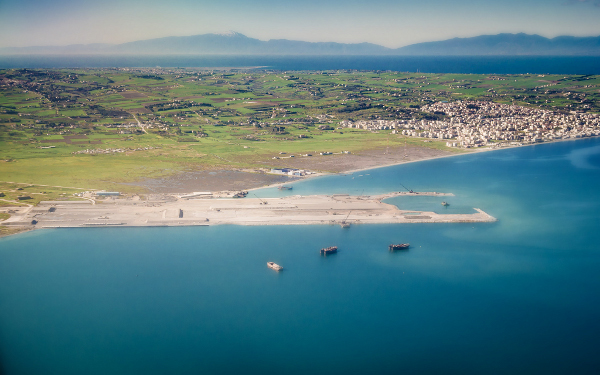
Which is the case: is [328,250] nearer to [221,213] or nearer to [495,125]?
→ [221,213]

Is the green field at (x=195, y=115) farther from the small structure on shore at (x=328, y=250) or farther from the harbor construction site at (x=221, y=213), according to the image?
the small structure on shore at (x=328, y=250)

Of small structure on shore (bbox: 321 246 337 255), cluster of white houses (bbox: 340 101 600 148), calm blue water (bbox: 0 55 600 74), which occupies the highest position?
calm blue water (bbox: 0 55 600 74)

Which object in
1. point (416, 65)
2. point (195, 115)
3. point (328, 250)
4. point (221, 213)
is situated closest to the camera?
point (328, 250)

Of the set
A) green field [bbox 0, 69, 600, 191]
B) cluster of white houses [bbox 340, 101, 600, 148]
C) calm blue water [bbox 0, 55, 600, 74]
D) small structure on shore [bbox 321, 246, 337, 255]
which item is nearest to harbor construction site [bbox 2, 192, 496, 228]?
small structure on shore [bbox 321, 246, 337, 255]

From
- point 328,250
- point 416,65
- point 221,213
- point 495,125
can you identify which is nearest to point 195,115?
point 221,213

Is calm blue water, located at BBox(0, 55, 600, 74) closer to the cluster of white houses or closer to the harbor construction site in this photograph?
the cluster of white houses
